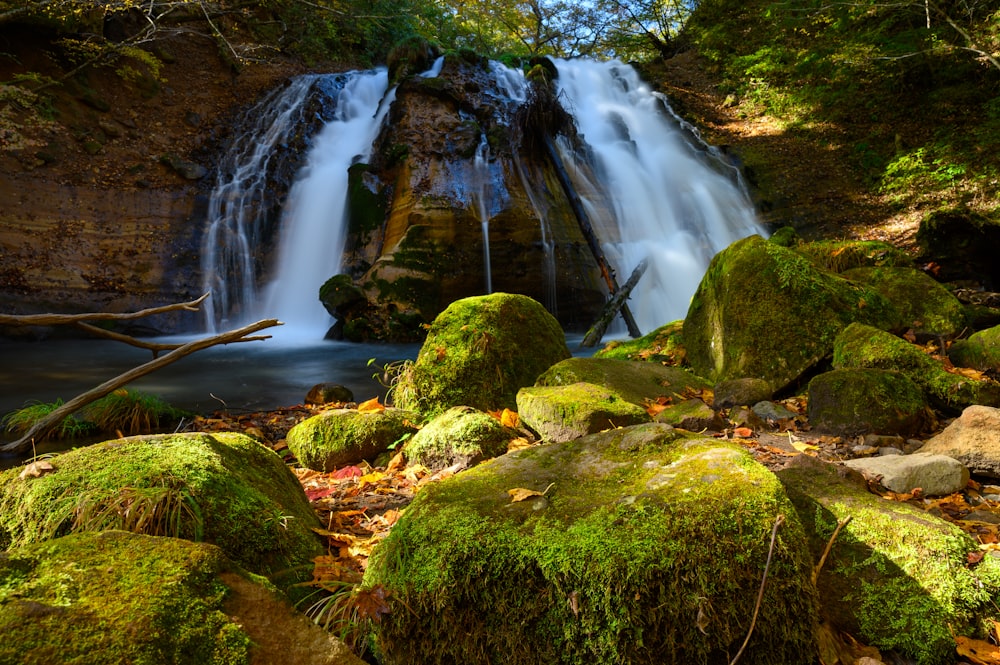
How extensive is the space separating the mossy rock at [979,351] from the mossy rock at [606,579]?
4.61 m

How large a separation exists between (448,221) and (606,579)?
11.2m

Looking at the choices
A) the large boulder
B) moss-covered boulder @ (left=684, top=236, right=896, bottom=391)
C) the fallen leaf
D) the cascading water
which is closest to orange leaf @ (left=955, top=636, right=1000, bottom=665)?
the large boulder

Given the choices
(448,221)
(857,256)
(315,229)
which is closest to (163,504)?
(857,256)

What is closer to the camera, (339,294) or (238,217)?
(339,294)

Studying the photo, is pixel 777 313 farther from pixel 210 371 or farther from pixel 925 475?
pixel 210 371

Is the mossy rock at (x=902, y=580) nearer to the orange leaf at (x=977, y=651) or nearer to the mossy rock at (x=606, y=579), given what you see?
the orange leaf at (x=977, y=651)

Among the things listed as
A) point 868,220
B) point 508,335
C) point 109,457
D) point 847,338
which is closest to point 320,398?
point 508,335

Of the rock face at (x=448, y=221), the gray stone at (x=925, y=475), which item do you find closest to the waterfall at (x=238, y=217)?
the rock face at (x=448, y=221)

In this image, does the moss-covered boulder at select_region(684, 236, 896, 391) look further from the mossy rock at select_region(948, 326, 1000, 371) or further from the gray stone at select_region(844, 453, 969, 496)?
the gray stone at select_region(844, 453, 969, 496)

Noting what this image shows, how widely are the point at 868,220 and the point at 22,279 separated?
1958 centimetres

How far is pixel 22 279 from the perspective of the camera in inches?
444

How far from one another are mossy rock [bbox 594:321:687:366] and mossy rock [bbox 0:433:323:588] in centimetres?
460

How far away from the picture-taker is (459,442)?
369 centimetres

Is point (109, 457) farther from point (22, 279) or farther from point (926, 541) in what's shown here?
point (22, 279)
